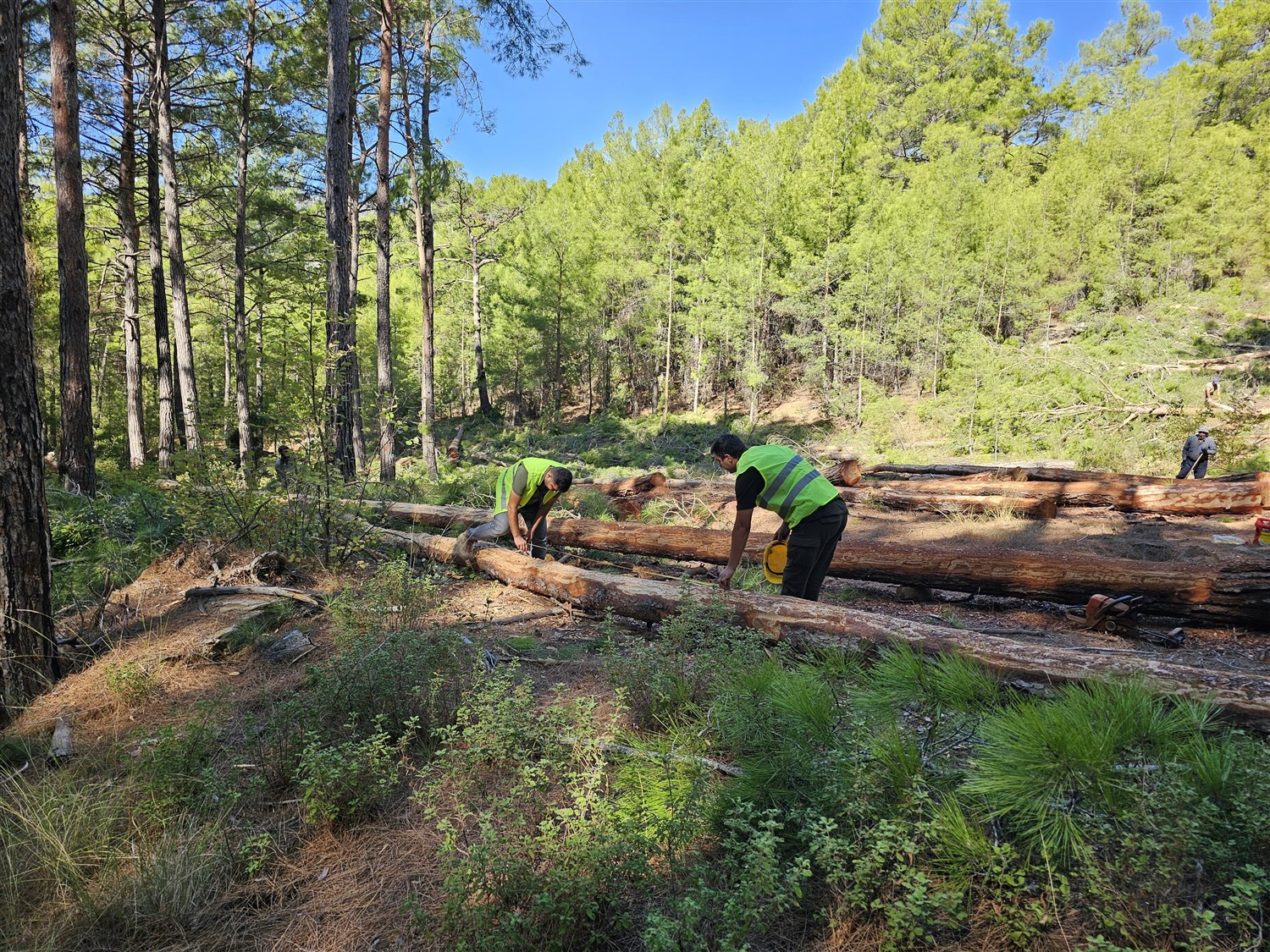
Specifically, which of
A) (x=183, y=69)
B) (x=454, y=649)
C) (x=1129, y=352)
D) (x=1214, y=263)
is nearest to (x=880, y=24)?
(x=1214, y=263)

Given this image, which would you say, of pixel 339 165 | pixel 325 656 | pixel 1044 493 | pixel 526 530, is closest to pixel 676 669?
pixel 325 656

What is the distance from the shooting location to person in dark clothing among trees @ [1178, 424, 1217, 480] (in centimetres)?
1112

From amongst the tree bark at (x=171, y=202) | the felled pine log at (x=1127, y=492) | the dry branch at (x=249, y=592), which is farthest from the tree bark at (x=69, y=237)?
the felled pine log at (x=1127, y=492)

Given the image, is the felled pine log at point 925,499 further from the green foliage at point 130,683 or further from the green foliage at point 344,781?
the green foliage at point 344,781

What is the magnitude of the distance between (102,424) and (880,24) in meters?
50.2

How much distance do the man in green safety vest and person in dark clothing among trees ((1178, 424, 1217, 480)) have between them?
10711 mm

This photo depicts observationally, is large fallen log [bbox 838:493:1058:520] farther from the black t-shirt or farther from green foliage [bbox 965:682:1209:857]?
green foliage [bbox 965:682:1209:857]

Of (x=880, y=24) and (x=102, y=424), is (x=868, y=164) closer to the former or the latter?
(x=880, y=24)

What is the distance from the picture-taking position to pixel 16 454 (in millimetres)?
3471

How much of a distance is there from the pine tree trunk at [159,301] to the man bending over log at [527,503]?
32.3 ft

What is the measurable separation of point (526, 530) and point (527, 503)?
0.65m

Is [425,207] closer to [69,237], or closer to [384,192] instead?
[384,192]

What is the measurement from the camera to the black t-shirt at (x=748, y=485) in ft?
14.9

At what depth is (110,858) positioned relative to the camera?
2236mm
